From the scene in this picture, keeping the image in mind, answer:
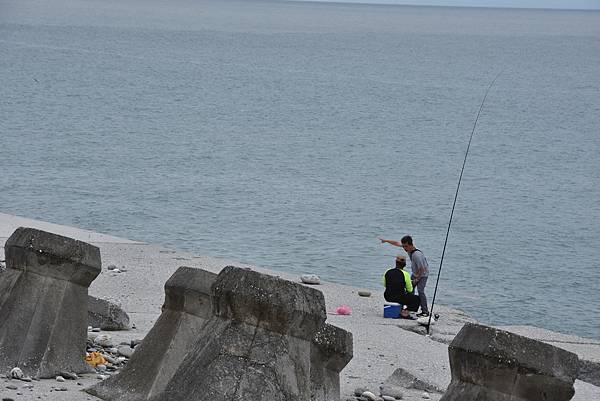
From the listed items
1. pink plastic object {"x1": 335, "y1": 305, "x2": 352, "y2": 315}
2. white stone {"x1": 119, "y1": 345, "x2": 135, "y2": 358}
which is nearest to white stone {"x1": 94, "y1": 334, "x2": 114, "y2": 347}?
white stone {"x1": 119, "y1": 345, "x2": 135, "y2": 358}

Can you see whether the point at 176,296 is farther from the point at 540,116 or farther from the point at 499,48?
the point at 499,48

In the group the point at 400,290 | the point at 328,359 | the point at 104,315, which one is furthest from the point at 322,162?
the point at 328,359

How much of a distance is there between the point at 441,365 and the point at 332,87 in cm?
6042

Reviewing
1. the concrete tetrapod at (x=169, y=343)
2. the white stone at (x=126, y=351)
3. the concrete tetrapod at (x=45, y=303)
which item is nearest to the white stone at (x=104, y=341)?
the white stone at (x=126, y=351)

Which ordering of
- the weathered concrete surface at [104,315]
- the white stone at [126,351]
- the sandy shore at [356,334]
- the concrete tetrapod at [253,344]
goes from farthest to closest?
the weathered concrete surface at [104,315]
the sandy shore at [356,334]
the white stone at [126,351]
the concrete tetrapod at [253,344]

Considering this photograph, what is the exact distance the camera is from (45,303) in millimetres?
7453

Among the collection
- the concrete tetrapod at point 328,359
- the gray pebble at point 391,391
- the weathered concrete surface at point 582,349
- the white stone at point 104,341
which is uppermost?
the concrete tetrapod at point 328,359

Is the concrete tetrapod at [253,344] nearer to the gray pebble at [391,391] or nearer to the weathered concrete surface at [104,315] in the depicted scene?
the gray pebble at [391,391]

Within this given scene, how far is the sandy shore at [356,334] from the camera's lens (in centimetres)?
915

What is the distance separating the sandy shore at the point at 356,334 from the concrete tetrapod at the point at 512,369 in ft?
7.04

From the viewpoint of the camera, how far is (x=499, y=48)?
120 metres

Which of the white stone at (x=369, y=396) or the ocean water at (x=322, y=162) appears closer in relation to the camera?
the white stone at (x=369, y=396)

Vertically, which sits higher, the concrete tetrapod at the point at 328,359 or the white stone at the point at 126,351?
the concrete tetrapod at the point at 328,359

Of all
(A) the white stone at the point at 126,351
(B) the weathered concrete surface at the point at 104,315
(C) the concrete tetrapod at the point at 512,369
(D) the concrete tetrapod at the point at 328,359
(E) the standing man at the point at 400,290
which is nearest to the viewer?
(C) the concrete tetrapod at the point at 512,369
